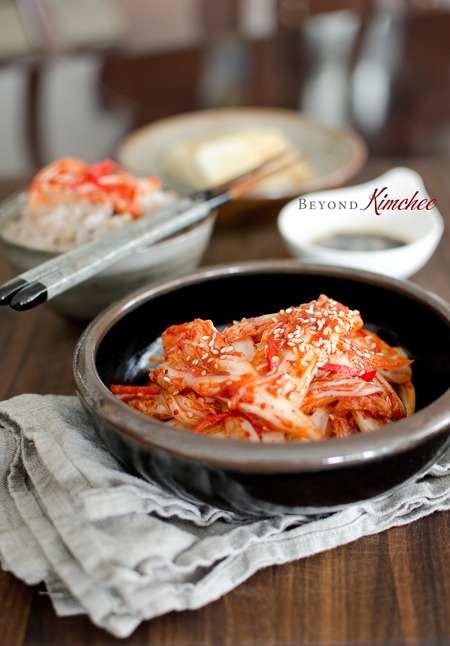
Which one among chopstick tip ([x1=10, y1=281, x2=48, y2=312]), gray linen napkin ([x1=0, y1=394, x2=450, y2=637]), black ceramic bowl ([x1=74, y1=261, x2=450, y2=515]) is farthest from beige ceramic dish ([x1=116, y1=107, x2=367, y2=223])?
gray linen napkin ([x1=0, y1=394, x2=450, y2=637])

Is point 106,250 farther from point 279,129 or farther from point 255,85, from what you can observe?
point 255,85

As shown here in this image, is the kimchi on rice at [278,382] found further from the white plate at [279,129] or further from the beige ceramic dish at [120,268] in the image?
the white plate at [279,129]

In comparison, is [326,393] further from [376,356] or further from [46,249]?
[46,249]

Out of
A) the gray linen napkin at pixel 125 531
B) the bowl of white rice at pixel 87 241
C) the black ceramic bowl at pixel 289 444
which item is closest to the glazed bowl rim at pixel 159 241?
the bowl of white rice at pixel 87 241

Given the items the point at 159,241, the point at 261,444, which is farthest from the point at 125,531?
the point at 159,241

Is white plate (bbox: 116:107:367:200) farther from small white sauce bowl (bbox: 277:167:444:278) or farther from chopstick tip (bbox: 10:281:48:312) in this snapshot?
chopstick tip (bbox: 10:281:48:312)

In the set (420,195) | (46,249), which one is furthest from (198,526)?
(420,195)
